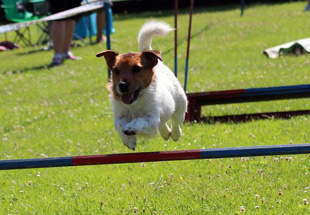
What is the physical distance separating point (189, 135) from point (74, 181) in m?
1.45

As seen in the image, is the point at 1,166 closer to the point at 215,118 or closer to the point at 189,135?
the point at 189,135

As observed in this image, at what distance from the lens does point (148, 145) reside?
5777 mm

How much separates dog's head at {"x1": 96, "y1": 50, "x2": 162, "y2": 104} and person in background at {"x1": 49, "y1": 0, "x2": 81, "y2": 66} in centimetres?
678

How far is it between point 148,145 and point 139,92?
5.18 feet

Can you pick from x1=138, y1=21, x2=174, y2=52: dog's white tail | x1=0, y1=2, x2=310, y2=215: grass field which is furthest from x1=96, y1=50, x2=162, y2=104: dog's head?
x1=0, y1=2, x2=310, y2=215: grass field

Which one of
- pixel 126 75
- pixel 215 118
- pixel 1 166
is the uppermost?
pixel 126 75

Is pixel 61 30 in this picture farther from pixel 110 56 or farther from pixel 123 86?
pixel 123 86

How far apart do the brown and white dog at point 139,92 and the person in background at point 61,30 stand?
6177mm

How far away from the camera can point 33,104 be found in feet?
28.0

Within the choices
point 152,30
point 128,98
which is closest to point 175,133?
point 152,30

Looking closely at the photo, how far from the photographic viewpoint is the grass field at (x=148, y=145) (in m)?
4.35

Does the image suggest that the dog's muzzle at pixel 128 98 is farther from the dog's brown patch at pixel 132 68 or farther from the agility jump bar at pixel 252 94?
the agility jump bar at pixel 252 94

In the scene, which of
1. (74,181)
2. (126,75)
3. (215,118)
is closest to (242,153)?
(126,75)

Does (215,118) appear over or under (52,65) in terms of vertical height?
over
